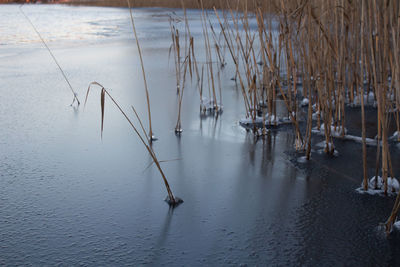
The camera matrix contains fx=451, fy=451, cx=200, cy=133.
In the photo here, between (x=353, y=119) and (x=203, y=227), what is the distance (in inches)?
63.5

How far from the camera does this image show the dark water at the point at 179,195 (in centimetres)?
134

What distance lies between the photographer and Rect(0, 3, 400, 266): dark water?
134 centimetres

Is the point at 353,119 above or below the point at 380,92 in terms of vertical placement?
below

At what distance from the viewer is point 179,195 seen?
174 centimetres

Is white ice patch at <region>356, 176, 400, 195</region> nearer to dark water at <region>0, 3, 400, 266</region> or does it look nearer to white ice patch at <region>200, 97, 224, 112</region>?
dark water at <region>0, 3, 400, 266</region>

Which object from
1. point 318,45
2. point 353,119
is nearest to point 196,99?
point 353,119

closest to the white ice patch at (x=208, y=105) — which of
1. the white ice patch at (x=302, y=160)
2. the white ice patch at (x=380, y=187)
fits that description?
the white ice patch at (x=302, y=160)

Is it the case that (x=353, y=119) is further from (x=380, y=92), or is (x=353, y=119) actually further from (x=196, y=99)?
(x=380, y=92)

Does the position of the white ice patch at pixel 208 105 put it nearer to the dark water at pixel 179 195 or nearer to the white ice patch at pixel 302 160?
the dark water at pixel 179 195

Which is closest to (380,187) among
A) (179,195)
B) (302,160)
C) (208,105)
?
(302,160)

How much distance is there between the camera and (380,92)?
1.44 m

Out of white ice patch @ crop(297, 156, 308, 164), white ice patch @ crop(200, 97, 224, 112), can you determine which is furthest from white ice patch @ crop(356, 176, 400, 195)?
white ice patch @ crop(200, 97, 224, 112)

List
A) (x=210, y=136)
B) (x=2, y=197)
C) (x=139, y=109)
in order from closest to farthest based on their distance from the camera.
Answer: (x=2, y=197), (x=210, y=136), (x=139, y=109)

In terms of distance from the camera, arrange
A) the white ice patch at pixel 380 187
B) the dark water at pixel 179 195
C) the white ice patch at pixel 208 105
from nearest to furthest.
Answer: the dark water at pixel 179 195 → the white ice patch at pixel 380 187 → the white ice patch at pixel 208 105
